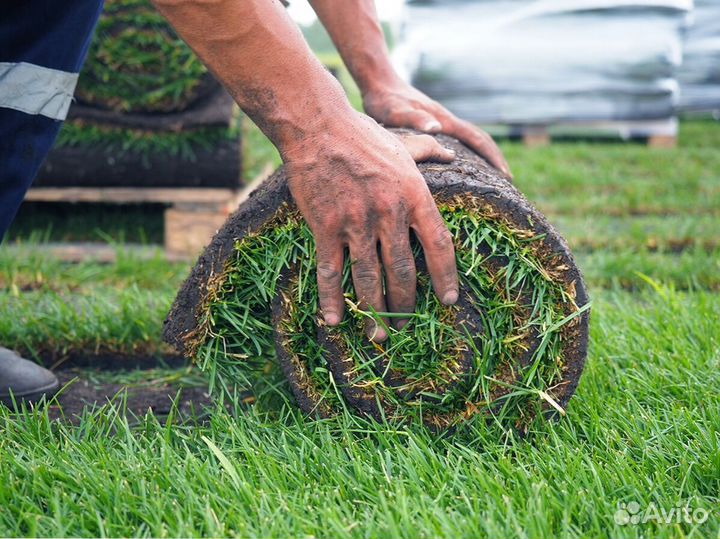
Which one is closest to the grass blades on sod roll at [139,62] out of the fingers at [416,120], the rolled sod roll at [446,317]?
the fingers at [416,120]

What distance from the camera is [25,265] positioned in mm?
2963

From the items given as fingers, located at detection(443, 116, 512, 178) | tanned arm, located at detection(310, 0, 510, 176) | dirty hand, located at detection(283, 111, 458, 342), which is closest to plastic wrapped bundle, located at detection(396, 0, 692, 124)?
tanned arm, located at detection(310, 0, 510, 176)

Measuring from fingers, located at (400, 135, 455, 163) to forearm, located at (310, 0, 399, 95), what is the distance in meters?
0.53

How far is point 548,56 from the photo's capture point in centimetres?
628

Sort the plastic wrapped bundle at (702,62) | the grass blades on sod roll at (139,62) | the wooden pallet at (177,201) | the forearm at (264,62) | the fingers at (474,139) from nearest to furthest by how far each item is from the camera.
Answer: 1. the forearm at (264,62)
2. the fingers at (474,139)
3. the grass blades on sod roll at (139,62)
4. the wooden pallet at (177,201)
5. the plastic wrapped bundle at (702,62)

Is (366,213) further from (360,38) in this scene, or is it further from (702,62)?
(702,62)

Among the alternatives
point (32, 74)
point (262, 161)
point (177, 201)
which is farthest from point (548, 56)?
point (32, 74)

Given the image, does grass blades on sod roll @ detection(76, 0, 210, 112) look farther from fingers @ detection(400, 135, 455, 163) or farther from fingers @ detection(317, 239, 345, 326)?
fingers @ detection(317, 239, 345, 326)

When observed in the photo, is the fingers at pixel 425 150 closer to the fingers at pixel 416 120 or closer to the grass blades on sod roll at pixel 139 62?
the fingers at pixel 416 120

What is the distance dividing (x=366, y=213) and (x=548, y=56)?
5.24 metres

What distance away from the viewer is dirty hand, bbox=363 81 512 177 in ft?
6.86

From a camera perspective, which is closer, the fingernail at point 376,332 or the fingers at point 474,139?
the fingernail at point 376,332

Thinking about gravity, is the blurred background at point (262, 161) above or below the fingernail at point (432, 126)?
below

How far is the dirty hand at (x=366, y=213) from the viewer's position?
4.86 ft
